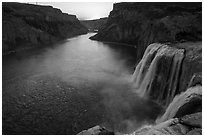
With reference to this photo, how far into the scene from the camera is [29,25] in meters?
61.3

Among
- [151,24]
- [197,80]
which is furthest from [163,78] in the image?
[151,24]

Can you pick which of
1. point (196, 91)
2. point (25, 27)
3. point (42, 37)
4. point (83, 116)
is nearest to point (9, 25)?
point (25, 27)

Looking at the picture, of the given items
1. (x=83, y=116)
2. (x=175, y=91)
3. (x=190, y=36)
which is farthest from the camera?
(x=190, y=36)

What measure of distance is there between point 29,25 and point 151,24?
37.1 metres

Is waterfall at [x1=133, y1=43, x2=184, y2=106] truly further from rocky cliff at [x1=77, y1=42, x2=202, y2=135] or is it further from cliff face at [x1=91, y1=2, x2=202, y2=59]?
cliff face at [x1=91, y1=2, x2=202, y2=59]

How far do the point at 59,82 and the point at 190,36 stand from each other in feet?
73.0

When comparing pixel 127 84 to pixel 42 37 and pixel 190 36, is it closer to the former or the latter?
pixel 190 36

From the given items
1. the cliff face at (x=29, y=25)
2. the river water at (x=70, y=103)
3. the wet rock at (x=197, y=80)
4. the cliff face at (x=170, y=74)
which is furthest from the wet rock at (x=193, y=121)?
the cliff face at (x=29, y=25)

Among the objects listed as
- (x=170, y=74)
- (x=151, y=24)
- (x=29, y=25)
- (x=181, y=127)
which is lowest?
(x=181, y=127)

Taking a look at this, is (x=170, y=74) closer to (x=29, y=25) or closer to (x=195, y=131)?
(x=195, y=131)

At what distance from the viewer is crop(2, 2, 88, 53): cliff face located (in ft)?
172

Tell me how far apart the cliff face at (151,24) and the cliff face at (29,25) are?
18134mm

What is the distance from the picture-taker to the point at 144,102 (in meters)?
18.8

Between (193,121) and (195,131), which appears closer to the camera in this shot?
(195,131)
